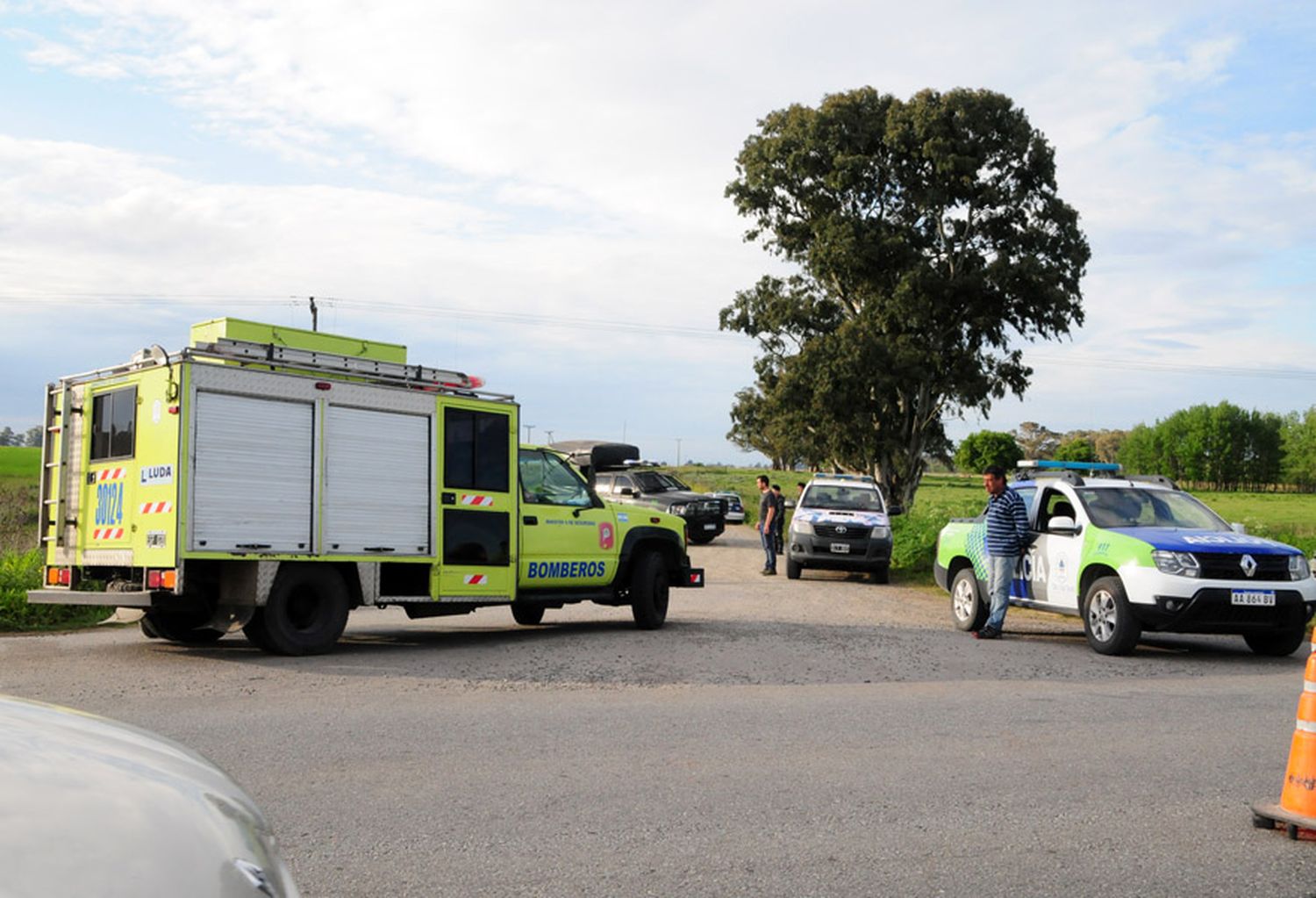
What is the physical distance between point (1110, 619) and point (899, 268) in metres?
28.5

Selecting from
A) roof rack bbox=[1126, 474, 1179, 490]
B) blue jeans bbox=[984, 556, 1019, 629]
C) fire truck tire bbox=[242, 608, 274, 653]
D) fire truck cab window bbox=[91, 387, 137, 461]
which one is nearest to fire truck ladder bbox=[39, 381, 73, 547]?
fire truck cab window bbox=[91, 387, 137, 461]

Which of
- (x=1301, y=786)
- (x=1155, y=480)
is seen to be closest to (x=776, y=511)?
(x=1155, y=480)

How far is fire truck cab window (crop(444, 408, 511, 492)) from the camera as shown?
13305 millimetres

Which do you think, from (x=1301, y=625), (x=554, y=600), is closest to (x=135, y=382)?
(x=554, y=600)

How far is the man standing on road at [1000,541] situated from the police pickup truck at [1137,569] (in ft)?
1.27

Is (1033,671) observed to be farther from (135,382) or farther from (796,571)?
(796,571)

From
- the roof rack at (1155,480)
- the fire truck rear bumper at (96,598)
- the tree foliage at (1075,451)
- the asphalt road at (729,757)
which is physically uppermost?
the tree foliage at (1075,451)

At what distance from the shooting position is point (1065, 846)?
5574mm

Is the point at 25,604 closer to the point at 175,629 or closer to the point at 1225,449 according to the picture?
the point at 175,629

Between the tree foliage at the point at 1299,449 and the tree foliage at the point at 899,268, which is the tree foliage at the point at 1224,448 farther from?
the tree foliage at the point at 899,268

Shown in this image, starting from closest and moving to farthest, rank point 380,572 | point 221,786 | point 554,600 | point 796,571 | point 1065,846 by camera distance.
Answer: point 221,786 → point 1065,846 → point 380,572 → point 554,600 → point 796,571

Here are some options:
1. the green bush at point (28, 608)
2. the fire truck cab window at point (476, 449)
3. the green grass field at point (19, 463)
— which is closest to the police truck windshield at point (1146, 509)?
the fire truck cab window at point (476, 449)

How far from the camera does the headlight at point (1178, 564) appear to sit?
41.5ft

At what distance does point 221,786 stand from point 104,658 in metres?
10.0
